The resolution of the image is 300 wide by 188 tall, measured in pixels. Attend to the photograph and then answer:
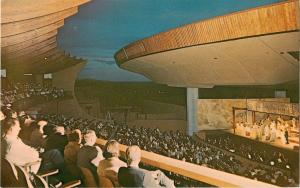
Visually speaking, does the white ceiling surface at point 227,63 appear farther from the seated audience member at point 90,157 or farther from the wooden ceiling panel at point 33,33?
the seated audience member at point 90,157

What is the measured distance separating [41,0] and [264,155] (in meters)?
2.37

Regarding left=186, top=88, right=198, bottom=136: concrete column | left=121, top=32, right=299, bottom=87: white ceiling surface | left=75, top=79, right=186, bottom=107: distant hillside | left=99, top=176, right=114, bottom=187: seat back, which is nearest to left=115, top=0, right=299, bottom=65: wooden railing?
left=121, top=32, right=299, bottom=87: white ceiling surface

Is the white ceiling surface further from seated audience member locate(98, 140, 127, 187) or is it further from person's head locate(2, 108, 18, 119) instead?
person's head locate(2, 108, 18, 119)

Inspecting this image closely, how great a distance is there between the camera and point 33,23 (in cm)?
368

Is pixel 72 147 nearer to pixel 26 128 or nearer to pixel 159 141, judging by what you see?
pixel 26 128

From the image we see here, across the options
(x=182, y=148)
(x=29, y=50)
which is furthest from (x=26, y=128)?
(x=182, y=148)

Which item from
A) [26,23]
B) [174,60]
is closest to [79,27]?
[26,23]

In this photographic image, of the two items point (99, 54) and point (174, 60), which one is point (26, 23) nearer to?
point (99, 54)

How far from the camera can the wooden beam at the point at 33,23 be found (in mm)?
3607

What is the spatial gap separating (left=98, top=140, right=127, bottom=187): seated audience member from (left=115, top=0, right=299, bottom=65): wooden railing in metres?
0.76

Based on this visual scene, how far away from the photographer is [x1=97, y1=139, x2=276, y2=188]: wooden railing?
324 cm

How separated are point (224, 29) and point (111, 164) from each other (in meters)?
1.44

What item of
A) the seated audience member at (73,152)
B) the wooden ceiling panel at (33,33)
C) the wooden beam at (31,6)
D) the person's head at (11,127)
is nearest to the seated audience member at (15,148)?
the person's head at (11,127)

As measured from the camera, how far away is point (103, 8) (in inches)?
140
